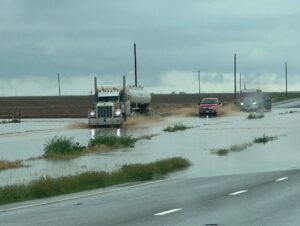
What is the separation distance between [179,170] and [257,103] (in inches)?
2605

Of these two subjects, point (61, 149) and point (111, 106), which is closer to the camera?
point (61, 149)

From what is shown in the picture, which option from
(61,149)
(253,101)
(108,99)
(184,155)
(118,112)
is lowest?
(184,155)

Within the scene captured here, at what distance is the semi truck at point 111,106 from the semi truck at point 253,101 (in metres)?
27.1

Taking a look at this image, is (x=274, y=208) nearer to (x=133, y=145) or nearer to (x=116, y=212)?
(x=116, y=212)

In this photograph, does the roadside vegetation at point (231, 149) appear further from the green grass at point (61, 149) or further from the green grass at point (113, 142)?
the green grass at point (61, 149)

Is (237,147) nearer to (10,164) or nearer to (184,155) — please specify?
(184,155)

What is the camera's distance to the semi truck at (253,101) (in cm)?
8888

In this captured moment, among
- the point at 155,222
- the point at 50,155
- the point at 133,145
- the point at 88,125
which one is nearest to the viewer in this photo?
the point at 155,222

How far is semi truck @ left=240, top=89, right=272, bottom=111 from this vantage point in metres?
88.9

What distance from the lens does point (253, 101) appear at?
89.4 meters

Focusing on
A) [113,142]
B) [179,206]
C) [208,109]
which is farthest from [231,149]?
[208,109]

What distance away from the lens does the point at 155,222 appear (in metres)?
13.0

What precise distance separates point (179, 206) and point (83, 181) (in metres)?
5.70

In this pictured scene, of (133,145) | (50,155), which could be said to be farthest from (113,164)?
(133,145)
